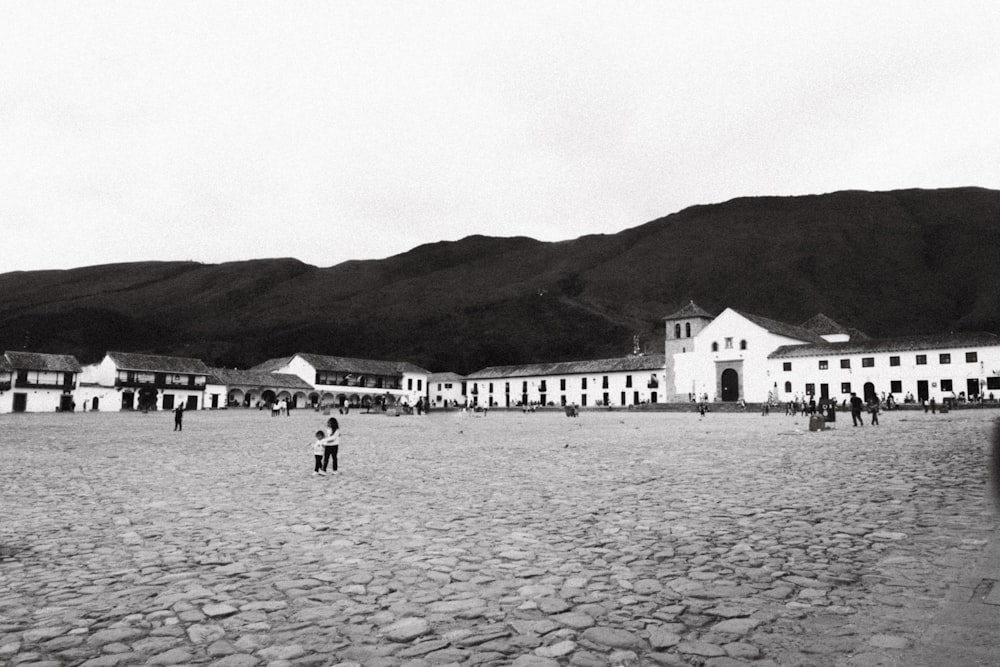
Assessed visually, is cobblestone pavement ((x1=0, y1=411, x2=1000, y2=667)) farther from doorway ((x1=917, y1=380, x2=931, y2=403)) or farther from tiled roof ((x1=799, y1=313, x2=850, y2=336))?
tiled roof ((x1=799, y1=313, x2=850, y2=336))

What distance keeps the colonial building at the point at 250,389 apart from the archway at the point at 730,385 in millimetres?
47474

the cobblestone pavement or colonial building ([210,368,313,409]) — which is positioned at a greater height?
colonial building ([210,368,313,409])

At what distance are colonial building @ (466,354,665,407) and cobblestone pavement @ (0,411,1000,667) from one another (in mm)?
62476

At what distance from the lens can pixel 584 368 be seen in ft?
268

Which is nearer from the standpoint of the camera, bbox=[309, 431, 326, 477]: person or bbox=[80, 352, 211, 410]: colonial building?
bbox=[309, 431, 326, 477]: person

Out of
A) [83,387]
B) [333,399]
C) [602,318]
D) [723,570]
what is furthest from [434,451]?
[602,318]

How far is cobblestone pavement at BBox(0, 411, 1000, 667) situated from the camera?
145 inches

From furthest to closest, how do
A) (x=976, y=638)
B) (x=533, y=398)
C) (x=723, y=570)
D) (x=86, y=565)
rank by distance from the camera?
(x=533, y=398) → (x=86, y=565) → (x=723, y=570) → (x=976, y=638)

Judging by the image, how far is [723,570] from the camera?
5156mm

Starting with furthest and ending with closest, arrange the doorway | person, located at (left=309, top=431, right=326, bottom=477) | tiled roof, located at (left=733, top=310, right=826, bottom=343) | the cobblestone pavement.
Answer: tiled roof, located at (left=733, top=310, right=826, bottom=343), the doorway, person, located at (left=309, top=431, right=326, bottom=477), the cobblestone pavement

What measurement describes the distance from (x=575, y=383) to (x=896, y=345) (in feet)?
119

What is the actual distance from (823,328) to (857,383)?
22631mm

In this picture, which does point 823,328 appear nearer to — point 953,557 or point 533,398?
point 533,398

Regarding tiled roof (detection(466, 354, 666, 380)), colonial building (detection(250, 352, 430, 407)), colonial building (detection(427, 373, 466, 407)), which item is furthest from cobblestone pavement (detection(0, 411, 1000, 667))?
colonial building (detection(427, 373, 466, 407))
